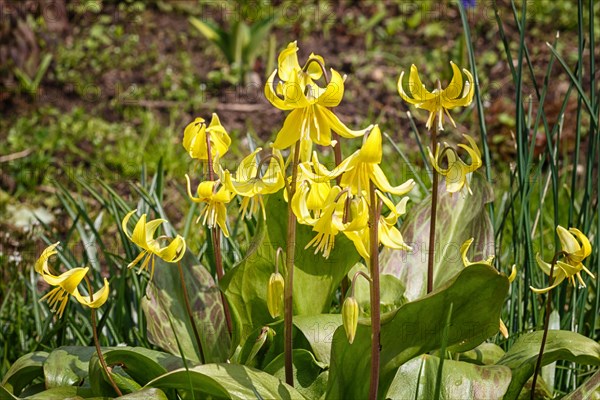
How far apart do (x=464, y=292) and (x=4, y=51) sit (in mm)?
3385

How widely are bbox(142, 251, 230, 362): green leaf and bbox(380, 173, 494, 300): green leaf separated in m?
0.39

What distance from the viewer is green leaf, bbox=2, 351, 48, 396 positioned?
5.76 feet

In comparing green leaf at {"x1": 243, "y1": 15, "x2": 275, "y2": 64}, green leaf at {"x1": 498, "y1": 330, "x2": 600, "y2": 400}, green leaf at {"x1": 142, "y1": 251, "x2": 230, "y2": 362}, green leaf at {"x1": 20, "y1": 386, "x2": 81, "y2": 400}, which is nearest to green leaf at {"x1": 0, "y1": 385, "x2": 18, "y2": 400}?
green leaf at {"x1": 20, "y1": 386, "x2": 81, "y2": 400}

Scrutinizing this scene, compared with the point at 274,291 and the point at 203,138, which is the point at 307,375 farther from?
the point at 203,138

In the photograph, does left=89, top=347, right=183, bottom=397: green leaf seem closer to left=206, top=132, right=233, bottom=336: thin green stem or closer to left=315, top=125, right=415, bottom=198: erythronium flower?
left=206, top=132, right=233, bottom=336: thin green stem

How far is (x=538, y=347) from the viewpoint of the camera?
5.53ft

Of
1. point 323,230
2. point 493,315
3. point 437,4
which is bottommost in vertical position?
point 493,315

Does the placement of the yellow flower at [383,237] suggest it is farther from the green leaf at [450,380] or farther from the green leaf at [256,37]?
the green leaf at [256,37]

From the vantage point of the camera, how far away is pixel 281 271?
70.0 inches

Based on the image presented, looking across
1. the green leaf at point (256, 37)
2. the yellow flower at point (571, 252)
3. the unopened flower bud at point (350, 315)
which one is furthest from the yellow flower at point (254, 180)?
the green leaf at point (256, 37)

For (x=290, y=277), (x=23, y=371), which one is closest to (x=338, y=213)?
(x=290, y=277)

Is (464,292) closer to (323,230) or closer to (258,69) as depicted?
(323,230)

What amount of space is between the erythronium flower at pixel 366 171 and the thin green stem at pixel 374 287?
0.08ft

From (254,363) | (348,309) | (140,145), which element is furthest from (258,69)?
(348,309)
